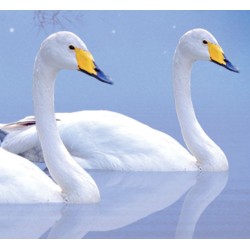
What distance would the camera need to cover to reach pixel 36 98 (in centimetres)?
673

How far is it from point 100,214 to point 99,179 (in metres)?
1.19

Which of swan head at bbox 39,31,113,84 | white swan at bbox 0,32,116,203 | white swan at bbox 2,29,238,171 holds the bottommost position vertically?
white swan at bbox 2,29,238,171

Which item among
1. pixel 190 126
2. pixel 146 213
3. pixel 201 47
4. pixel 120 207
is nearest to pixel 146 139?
pixel 190 126

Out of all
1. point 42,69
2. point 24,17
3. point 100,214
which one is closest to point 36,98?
point 42,69

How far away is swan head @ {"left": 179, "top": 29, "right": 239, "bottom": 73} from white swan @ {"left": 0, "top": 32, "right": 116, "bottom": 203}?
5.01 ft

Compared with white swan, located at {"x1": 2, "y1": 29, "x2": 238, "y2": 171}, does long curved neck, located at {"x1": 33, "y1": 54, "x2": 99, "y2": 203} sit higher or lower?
higher

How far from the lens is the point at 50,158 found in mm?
6816

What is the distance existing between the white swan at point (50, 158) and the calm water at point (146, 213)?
7 cm

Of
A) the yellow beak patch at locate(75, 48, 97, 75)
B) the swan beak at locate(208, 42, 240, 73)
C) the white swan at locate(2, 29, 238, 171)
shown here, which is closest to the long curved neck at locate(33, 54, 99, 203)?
the yellow beak patch at locate(75, 48, 97, 75)

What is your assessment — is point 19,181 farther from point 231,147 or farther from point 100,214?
point 231,147

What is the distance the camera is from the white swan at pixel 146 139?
26.5 feet

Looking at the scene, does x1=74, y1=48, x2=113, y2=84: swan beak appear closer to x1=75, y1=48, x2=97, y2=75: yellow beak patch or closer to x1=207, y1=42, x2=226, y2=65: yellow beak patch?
x1=75, y1=48, x2=97, y2=75: yellow beak patch

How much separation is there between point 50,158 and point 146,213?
52 centimetres

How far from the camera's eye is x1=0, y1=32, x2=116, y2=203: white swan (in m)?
6.61
